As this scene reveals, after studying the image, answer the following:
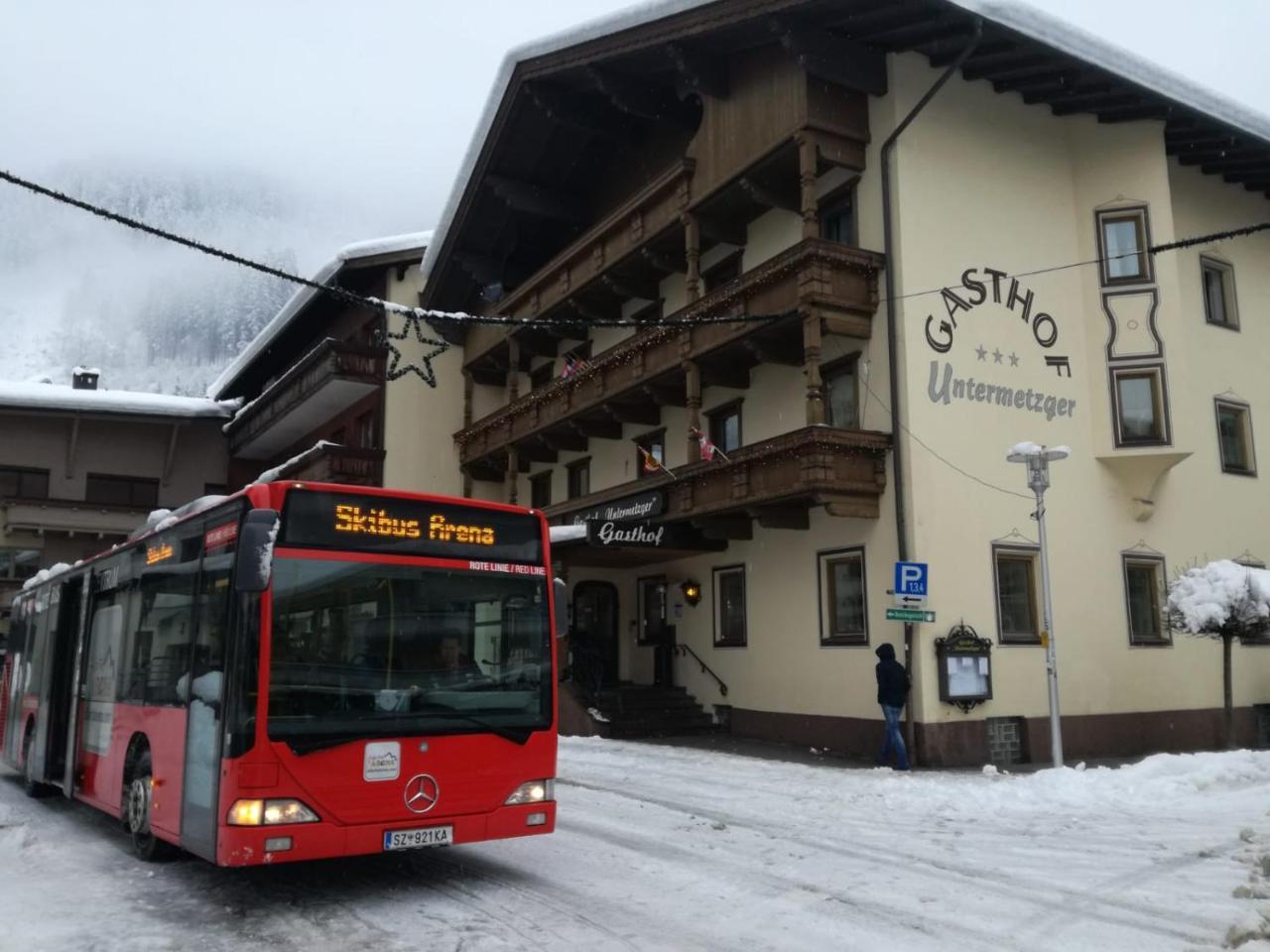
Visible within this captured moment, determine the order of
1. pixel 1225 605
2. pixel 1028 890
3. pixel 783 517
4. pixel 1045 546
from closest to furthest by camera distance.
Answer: pixel 1028 890 < pixel 1045 546 < pixel 1225 605 < pixel 783 517

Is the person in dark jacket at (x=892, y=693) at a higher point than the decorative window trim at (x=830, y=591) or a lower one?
lower

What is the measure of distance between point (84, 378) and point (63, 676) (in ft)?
122

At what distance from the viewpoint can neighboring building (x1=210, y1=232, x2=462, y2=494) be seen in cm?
3156

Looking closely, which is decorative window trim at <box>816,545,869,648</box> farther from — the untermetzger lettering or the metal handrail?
the metal handrail

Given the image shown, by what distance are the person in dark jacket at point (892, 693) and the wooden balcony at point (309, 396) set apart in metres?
20.1

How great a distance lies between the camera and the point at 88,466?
41.2 metres

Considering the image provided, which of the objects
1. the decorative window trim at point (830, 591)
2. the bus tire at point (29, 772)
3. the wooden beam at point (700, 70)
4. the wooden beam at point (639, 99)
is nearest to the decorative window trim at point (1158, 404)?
the decorative window trim at point (830, 591)

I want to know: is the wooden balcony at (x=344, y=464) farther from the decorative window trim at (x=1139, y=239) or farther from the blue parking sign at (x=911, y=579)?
the decorative window trim at (x=1139, y=239)

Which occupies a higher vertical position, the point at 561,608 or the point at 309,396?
the point at 309,396

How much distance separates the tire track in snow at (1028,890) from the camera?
7.18 meters

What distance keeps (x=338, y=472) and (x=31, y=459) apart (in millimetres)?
16583

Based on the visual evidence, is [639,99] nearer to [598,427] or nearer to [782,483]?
[598,427]

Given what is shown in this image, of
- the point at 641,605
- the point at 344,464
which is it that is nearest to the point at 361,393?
the point at 344,464

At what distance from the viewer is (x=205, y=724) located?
7.81 m
